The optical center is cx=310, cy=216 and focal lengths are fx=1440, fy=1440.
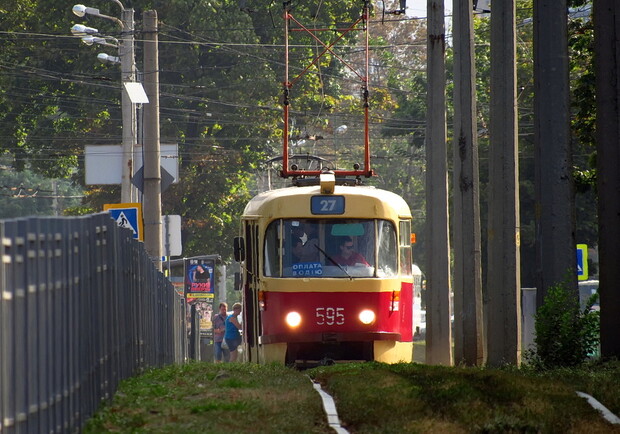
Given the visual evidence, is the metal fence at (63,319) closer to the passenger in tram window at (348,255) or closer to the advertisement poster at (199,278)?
the passenger in tram window at (348,255)

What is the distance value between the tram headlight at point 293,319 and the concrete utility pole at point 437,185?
651cm

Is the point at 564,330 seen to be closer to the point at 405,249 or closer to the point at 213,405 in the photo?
the point at 405,249

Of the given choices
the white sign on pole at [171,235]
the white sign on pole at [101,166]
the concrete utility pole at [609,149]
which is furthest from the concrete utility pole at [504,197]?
the white sign on pole at [101,166]

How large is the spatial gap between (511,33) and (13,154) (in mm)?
41125

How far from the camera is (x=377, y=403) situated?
468 inches

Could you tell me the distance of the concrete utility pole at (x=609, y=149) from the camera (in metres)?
16.2

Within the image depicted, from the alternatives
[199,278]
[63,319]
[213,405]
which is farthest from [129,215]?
[63,319]

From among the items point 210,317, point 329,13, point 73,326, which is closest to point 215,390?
point 73,326

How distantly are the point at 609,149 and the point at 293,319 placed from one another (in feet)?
19.3

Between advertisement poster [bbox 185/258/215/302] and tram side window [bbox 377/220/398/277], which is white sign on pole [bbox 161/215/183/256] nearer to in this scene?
advertisement poster [bbox 185/258/215/302]

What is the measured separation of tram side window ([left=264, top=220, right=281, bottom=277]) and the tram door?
0.92 ft

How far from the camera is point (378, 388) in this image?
13.1 meters

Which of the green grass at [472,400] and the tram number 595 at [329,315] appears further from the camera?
the tram number 595 at [329,315]

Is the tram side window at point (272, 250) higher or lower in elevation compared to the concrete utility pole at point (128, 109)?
lower
